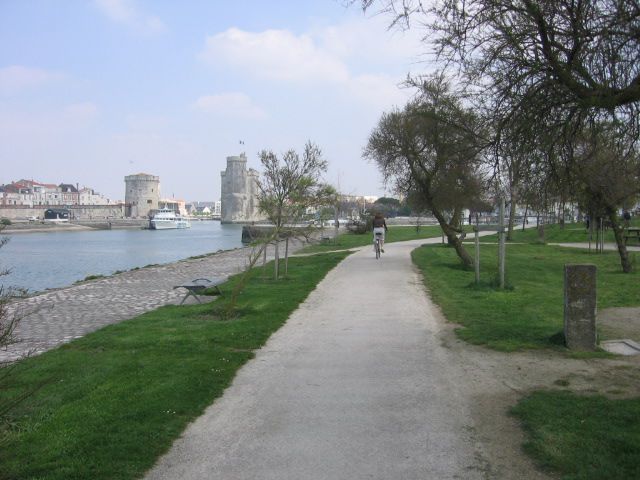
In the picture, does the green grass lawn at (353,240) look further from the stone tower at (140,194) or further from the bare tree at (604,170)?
the stone tower at (140,194)

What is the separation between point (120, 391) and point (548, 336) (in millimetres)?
5988

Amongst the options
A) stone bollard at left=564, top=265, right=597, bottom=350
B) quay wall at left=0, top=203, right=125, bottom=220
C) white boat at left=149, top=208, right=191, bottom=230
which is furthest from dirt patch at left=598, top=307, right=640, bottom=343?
quay wall at left=0, top=203, right=125, bottom=220

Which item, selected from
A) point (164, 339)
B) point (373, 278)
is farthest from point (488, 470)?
point (373, 278)

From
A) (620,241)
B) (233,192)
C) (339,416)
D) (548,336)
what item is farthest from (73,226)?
(339,416)

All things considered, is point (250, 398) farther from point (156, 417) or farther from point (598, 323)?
point (598, 323)

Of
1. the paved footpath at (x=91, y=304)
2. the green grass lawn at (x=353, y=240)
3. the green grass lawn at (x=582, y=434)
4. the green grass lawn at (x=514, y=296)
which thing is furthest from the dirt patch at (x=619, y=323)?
the green grass lawn at (x=353, y=240)

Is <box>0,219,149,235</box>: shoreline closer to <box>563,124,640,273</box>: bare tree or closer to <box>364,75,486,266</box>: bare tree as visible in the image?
<box>364,75,486,266</box>: bare tree

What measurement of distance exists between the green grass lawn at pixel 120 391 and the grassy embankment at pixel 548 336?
308 cm

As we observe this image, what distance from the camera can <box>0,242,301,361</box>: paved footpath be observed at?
1083 cm

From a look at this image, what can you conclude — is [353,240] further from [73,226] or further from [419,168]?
[73,226]

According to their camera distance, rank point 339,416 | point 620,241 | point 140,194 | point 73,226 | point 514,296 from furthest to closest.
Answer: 1. point 140,194
2. point 73,226
3. point 620,241
4. point 514,296
5. point 339,416

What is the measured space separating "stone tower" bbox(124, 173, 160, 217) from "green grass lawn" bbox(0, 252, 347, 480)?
16698 cm

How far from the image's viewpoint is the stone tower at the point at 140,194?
171 meters

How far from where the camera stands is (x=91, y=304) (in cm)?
1581
